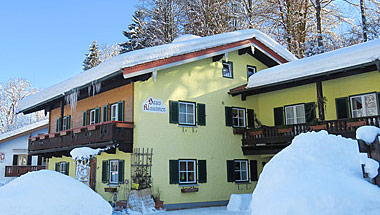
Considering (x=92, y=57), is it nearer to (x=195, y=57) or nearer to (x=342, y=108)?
(x=195, y=57)

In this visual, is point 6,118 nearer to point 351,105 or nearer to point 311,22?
point 311,22

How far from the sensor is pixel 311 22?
26.7m

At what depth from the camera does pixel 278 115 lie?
666 inches

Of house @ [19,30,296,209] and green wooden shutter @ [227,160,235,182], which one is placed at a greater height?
house @ [19,30,296,209]

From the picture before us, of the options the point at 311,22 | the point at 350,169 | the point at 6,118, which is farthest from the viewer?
the point at 6,118

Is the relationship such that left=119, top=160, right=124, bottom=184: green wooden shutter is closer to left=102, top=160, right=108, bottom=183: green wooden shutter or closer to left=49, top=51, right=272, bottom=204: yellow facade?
left=49, top=51, right=272, bottom=204: yellow facade

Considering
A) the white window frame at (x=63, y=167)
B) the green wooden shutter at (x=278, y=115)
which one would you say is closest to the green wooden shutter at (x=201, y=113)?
the green wooden shutter at (x=278, y=115)

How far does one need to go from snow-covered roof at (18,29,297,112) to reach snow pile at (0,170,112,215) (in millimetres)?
5093

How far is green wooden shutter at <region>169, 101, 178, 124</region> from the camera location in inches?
596

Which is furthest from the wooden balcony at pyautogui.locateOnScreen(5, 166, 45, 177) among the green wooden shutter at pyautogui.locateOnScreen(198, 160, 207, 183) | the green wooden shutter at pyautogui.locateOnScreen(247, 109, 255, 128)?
the green wooden shutter at pyautogui.locateOnScreen(247, 109, 255, 128)

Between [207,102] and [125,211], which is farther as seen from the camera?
[207,102]

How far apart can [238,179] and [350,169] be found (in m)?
11.8

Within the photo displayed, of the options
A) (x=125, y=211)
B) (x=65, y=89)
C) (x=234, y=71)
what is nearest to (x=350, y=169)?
(x=125, y=211)

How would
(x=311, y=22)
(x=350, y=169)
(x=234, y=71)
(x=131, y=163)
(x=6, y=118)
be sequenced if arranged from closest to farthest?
(x=350, y=169) → (x=131, y=163) → (x=234, y=71) → (x=311, y=22) → (x=6, y=118)
